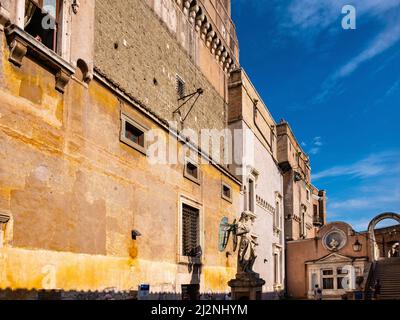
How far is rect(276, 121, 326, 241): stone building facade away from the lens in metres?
30.0

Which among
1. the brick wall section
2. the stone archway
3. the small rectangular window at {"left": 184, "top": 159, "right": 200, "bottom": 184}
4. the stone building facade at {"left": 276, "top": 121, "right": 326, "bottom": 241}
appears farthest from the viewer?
the stone building facade at {"left": 276, "top": 121, "right": 326, "bottom": 241}

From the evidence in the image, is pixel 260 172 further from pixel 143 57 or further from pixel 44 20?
pixel 44 20

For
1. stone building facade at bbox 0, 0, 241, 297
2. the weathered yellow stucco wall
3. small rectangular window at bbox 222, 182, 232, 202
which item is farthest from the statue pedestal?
small rectangular window at bbox 222, 182, 232, 202

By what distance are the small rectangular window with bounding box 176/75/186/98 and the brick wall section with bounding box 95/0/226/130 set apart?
0.76 ft

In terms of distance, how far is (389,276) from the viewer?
24.4 metres

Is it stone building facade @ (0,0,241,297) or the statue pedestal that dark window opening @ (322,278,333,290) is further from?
the statue pedestal

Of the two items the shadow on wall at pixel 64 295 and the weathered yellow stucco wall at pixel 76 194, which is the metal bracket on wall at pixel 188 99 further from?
the shadow on wall at pixel 64 295

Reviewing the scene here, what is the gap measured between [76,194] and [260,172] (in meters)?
15.7

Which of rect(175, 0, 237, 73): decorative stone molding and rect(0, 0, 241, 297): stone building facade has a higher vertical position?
rect(175, 0, 237, 73): decorative stone molding

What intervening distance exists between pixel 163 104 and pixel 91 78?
184 inches

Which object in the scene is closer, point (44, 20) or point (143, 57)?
point (44, 20)

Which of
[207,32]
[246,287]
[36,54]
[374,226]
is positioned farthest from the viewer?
[374,226]

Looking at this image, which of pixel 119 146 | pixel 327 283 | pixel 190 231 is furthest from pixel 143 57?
pixel 327 283
